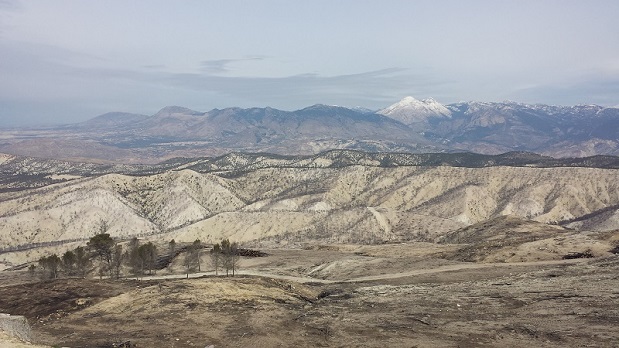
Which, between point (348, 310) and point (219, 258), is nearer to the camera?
point (348, 310)

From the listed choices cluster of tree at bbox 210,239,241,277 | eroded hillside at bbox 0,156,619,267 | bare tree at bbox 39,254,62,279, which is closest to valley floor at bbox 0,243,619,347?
cluster of tree at bbox 210,239,241,277

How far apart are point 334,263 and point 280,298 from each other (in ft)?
100

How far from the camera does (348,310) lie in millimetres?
40469

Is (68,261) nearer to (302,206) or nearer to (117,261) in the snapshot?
(117,261)

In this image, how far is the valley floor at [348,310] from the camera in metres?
30.8

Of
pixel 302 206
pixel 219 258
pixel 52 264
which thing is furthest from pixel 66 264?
pixel 302 206

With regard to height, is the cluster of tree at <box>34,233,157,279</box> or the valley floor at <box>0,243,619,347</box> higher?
the valley floor at <box>0,243,619,347</box>

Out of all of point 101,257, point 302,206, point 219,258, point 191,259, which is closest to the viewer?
point 101,257

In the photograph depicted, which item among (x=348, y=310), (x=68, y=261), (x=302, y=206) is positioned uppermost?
(x=348, y=310)

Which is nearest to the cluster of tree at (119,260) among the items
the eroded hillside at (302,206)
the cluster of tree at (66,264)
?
the cluster of tree at (66,264)

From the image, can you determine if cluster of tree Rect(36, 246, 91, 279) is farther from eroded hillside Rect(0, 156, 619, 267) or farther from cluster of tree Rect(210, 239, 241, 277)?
eroded hillside Rect(0, 156, 619, 267)

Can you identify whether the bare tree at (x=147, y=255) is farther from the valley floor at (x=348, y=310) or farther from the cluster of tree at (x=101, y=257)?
the valley floor at (x=348, y=310)

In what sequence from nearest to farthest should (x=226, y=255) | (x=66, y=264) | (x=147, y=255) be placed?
(x=66, y=264) < (x=226, y=255) < (x=147, y=255)

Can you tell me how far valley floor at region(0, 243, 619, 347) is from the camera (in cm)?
3080
